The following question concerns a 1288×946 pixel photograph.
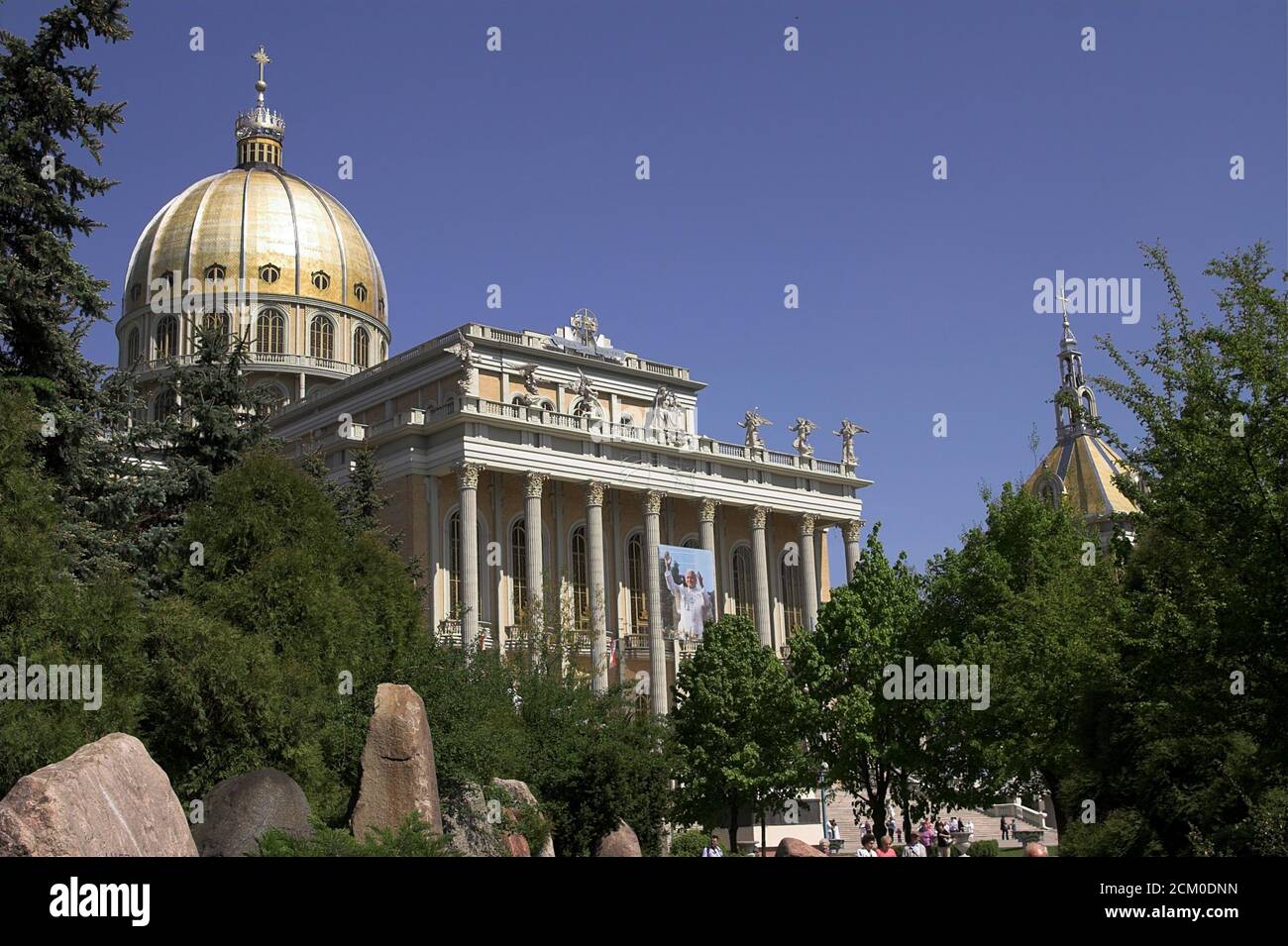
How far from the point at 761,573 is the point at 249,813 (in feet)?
150

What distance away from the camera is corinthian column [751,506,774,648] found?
61.1 metres

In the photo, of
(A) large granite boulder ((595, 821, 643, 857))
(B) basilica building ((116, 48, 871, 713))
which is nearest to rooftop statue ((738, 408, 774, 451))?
(B) basilica building ((116, 48, 871, 713))

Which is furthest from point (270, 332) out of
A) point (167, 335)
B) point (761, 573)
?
point (761, 573)

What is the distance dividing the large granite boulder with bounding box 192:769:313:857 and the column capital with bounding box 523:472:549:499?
1438 inches

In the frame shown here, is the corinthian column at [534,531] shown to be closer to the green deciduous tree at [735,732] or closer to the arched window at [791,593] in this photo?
the green deciduous tree at [735,732]

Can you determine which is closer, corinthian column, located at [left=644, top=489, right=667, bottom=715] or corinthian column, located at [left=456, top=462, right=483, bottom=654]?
corinthian column, located at [left=456, top=462, right=483, bottom=654]

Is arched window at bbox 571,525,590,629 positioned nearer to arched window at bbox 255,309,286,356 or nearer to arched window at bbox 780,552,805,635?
arched window at bbox 780,552,805,635

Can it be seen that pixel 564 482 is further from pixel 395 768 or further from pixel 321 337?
pixel 395 768

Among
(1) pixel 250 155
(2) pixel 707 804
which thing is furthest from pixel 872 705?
(1) pixel 250 155

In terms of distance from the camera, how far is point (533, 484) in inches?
2154

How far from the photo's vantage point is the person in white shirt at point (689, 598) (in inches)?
2190

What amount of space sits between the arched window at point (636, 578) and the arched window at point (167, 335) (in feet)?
98.0

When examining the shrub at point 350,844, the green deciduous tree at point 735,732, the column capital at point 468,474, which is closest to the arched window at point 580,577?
the column capital at point 468,474

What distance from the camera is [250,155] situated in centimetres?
8600
